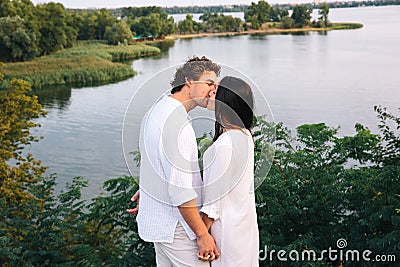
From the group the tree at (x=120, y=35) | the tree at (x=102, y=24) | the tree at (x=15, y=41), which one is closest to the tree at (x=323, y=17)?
the tree at (x=102, y=24)

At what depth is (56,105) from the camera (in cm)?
2041

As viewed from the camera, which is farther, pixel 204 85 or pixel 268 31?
pixel 268 31

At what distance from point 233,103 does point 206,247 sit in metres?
0.58

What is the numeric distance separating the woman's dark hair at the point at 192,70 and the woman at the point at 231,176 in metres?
0.07

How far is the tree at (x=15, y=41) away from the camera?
113 feet

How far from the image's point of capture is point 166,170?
206cm

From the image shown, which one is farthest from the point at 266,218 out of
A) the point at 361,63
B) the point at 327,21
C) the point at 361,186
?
the point at 327,21

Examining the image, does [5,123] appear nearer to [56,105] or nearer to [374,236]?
[374,236]

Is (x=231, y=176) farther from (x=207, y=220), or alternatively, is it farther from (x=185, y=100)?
(x=185, y=100)

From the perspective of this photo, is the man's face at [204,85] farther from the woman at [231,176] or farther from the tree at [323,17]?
the tree at [323,17]

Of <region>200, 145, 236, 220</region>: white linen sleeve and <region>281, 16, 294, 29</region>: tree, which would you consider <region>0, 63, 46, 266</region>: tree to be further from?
<region>281, 16, 294, 29</region>: tree

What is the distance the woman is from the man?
0.17ft

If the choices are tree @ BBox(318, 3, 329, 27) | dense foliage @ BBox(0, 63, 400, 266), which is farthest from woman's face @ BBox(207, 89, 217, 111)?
tree @ BBox(318, 3, 329, 27)

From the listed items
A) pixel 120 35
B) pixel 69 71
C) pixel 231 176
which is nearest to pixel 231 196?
pixel 231 176
